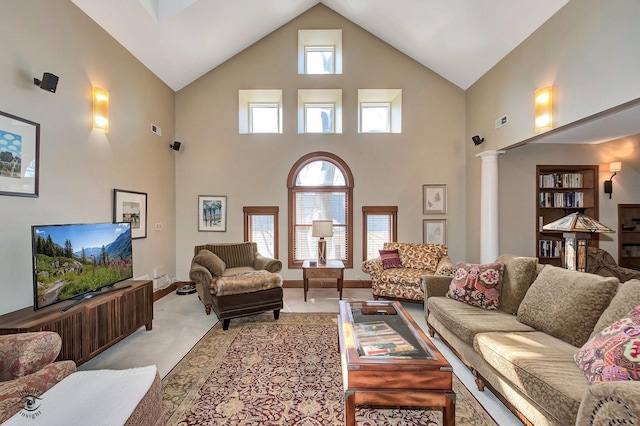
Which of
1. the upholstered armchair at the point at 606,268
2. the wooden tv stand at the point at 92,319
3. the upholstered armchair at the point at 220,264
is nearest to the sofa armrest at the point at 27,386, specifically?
the wooden tv stand at the point at 92,319

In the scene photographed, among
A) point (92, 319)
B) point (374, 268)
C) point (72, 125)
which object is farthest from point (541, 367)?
point (72, 125)

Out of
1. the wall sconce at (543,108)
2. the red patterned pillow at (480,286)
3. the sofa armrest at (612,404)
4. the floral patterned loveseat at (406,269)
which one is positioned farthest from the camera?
the floral patterned loveseat at (406,269)

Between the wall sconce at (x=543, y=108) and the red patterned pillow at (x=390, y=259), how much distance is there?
2.44 metres

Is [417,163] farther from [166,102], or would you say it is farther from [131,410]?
[131,410]

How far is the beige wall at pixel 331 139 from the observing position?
5.20 m

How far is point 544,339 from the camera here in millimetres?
2059

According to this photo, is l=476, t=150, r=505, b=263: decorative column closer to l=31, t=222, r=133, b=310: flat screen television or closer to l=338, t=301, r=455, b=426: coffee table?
l=338, t=301, r=455, b=426: coffee table

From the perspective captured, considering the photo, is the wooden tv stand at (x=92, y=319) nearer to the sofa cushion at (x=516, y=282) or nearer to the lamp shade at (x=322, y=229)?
the lamp shade at (x=322, y=229)

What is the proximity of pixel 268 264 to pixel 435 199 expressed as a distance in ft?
10.4

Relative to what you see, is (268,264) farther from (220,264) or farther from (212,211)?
(212,211)

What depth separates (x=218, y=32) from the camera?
439cm

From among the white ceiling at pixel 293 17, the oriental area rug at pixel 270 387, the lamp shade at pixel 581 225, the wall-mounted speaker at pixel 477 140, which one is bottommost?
the oriental area rug at pixel 270 387

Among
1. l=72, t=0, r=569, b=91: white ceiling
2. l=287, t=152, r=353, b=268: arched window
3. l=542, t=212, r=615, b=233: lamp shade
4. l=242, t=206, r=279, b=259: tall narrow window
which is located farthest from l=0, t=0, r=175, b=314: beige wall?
l=542, t=212, r=615, b=233: lamp shade

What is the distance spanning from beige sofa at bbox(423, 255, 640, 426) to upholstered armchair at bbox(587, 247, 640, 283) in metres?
2.22
